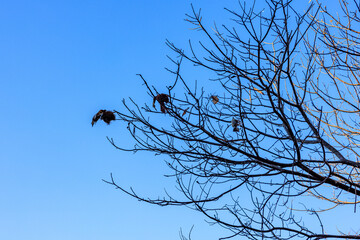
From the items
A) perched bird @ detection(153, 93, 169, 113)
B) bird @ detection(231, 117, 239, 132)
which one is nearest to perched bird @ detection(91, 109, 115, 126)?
perched bird @ detection(153, 93, 169, 113)

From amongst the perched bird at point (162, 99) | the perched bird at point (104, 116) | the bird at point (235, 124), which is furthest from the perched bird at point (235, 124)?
the perched bird at point (104, 116)

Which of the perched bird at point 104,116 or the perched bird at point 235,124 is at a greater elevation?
the perched bird at point 235,124

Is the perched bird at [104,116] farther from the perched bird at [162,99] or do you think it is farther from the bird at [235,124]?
the bird at [235,124]

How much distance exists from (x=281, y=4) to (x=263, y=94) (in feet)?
3.34

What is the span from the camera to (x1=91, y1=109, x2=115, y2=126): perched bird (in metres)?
3.15

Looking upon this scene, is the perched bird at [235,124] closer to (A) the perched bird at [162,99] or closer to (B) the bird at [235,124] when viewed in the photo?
(B) the bird at [235,124]

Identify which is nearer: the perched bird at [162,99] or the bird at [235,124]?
the perched bird at [162,99]

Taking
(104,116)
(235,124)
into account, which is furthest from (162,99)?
(235,124)

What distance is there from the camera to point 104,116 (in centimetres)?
315

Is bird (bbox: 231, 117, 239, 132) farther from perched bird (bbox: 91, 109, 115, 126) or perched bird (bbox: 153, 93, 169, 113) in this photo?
perched bird (bbox: 91, 109, 115, 126)

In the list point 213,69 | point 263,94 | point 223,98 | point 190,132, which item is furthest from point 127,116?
point 263,94

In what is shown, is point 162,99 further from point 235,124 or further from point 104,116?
point 235,124

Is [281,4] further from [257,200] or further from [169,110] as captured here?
[257,200]

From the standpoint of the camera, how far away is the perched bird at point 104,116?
10.3ft
